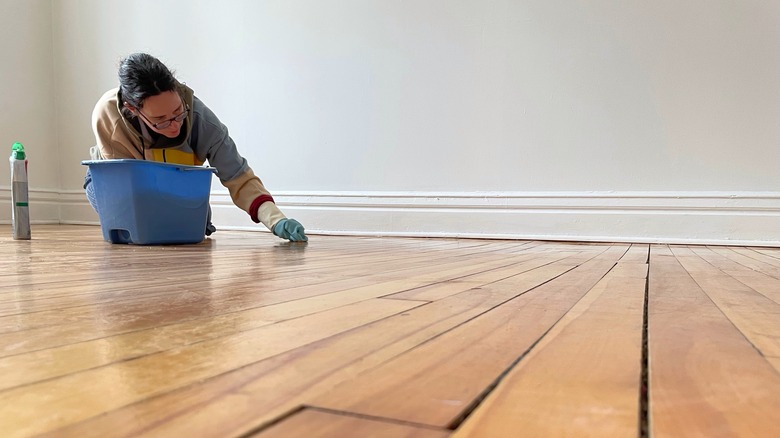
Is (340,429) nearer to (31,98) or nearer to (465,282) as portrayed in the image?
(465,282)

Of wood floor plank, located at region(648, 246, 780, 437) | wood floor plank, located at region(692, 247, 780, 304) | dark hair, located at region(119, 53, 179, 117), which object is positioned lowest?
wood floor plank, located at region(692, 247, 780, 304)

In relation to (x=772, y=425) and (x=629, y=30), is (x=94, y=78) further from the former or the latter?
(x=772, y=425)

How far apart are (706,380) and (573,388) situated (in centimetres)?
10

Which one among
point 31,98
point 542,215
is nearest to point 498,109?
point 542,215

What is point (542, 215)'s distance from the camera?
97.6 inches

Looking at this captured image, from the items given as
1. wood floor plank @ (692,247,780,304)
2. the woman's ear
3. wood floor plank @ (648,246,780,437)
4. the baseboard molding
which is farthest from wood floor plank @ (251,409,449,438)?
the baseboard molding

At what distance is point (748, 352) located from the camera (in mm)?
465

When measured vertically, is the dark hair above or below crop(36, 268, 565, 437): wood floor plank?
above

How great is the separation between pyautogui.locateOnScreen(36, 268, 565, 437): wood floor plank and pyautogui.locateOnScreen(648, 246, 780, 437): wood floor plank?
0.18 m

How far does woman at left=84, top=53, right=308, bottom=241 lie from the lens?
1710 millimetres

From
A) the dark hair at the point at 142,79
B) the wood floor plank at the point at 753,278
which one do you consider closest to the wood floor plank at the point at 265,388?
the wood floor plank at the point at 753,278

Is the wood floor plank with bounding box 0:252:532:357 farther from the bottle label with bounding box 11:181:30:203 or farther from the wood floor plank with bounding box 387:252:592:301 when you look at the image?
the bottle label with bounding box 11:181:30:203

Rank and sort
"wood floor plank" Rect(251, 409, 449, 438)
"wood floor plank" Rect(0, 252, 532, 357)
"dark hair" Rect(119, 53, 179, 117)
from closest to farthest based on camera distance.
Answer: "wood floor plank" Rect(251, 409, 449, 438)
"wood floor plank" Rect(0, 252, 532, 357)
"dark hair" Rect(119, 53, 179, 117)

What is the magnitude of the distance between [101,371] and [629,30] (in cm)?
242
